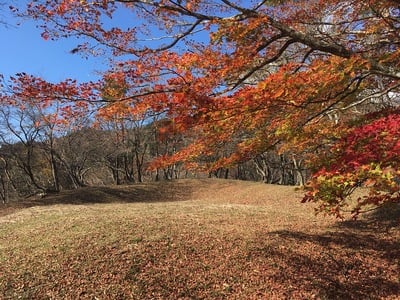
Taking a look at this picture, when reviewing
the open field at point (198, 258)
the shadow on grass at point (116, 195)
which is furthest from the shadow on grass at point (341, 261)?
the shadow on grass at point (116, 195)

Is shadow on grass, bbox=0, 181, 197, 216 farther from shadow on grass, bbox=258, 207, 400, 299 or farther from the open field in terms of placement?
shadow on grass, bbox=258, 207, 400, 299

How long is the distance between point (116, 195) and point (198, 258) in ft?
47.3

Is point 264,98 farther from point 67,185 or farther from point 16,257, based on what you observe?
point 67,185

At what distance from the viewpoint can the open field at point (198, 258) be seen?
586cm

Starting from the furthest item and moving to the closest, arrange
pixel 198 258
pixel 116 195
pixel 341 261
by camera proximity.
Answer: pixel 116 195
pixel 341 261
pixel 198 258

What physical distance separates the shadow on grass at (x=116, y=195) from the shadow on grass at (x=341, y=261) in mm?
11894

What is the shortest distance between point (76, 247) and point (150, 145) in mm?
26480

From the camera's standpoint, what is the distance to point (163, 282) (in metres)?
6.01

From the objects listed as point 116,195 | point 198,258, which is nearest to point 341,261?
point 198,258

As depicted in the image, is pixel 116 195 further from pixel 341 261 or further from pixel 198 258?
pixel 341 261

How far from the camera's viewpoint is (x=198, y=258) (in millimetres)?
6883

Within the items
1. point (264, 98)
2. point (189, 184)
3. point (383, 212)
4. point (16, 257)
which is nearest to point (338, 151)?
point (264, 98)

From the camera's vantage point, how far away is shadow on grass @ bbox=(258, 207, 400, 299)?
6.16 metres

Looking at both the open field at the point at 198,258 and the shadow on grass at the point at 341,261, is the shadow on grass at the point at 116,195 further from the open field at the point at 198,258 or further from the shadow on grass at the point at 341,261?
the shadow on grass at the point at 341,261
